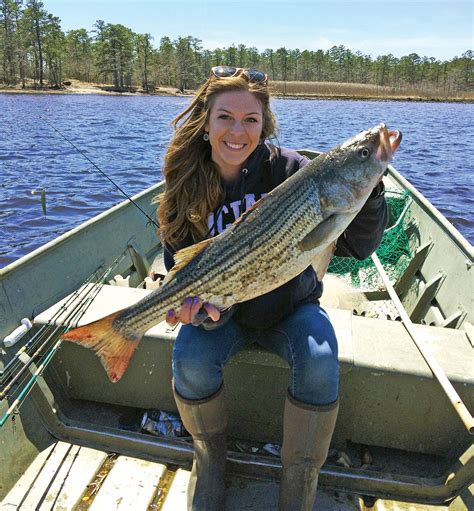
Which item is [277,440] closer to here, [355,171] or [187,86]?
[355,171]

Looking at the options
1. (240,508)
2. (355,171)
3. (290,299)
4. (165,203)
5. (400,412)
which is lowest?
(240,508)

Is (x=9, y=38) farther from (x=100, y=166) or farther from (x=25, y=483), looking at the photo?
(x=25, y=483)

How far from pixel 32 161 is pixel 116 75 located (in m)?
82.7

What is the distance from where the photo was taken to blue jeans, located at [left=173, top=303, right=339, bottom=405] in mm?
2582

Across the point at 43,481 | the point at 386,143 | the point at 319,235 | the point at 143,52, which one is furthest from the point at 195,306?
the point at 143,52

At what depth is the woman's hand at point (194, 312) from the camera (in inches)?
107

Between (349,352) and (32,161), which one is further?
(32,161)

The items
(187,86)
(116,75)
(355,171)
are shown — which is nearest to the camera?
(355,171)

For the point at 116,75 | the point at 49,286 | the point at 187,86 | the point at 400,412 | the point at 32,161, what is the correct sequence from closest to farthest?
the point at 400,412 → the point at 49,286 → the point at 32,161 → the point at 116,75 → the point at 187,86

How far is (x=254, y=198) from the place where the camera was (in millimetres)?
3203

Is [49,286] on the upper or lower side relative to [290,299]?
lower

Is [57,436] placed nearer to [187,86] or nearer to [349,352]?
[349,352]

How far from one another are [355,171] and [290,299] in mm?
875

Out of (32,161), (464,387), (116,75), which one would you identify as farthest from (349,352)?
(116,75)
